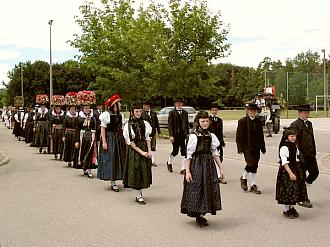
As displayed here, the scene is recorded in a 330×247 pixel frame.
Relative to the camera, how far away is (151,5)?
29891mm

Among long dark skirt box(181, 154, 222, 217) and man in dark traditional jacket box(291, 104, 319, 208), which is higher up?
man in dark traditional jacket box(291, 104, 319, 208)

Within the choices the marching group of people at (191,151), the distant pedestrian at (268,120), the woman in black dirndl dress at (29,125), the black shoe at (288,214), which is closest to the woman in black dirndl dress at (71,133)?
the marching group of people at (191,151)

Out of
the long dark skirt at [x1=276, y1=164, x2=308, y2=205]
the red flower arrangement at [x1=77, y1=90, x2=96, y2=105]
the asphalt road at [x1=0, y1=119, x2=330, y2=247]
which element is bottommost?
the asphalt road at [x1=0, y1=119, x2=330, y2=247]

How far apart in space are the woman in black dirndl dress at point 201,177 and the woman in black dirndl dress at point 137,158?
5.88 feet

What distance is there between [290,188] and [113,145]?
3.97 metres

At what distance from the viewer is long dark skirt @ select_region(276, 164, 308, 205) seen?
8.27 meters

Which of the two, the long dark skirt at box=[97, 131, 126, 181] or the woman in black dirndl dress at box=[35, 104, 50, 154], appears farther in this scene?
the woman in black dirndl dress at box=[35, 104, 50, 154]

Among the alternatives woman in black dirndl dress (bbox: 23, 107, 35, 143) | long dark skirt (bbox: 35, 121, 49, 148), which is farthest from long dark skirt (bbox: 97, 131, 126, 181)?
woman in black dirndl dress (bbox: 23, 107, 35, 143)

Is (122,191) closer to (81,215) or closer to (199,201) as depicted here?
(81,215)

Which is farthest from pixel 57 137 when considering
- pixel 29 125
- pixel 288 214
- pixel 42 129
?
pixel 288 214

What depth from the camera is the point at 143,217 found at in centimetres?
843

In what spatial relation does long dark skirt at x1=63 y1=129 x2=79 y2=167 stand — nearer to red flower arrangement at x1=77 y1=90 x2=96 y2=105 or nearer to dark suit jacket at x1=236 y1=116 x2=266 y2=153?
red flower arrangement at x1=77 y1=90 x2=96 y2=105

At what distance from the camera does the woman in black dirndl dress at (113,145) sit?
36.2 feet

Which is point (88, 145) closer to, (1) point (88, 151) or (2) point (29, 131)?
(1) point (88, 151)
